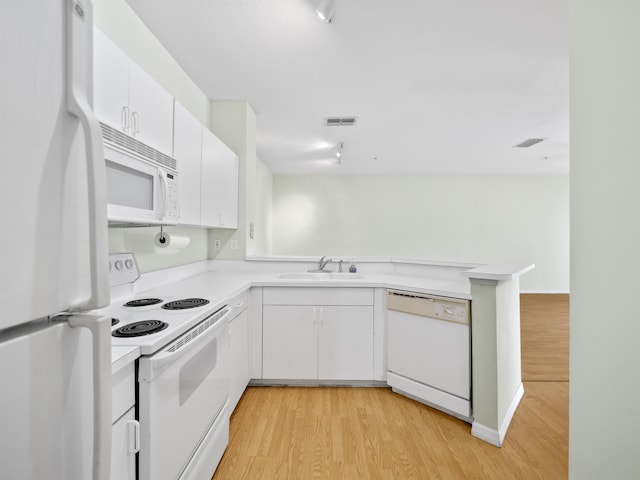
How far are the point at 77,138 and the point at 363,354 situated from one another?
225cm

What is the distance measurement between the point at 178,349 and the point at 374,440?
1.33 meters

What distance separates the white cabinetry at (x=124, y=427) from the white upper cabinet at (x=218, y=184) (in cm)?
135

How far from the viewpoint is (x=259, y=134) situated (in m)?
3.83

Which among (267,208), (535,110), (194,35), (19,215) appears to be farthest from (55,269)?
(267,208)

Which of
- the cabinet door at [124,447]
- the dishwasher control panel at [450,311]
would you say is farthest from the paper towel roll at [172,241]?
the dishwasher control panel at [450,311]

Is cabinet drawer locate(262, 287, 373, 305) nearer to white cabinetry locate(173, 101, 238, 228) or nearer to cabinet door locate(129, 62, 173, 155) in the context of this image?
white cabinetry locate(173, 101, 238, 228)

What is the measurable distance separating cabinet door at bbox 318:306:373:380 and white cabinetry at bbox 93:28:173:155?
1627 mm

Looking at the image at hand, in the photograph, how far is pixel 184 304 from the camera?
4.76 ft

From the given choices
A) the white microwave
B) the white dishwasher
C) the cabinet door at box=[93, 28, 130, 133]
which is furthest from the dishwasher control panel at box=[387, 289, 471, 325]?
the cabinet door at box=[93, 28, 130, 133]

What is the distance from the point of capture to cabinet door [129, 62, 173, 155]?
4.30ft

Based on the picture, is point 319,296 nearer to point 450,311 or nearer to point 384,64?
point 450,311

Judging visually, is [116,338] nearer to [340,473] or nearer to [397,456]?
[340,473]

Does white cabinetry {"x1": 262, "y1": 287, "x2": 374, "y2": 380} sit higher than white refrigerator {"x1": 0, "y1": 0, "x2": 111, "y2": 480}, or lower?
lower

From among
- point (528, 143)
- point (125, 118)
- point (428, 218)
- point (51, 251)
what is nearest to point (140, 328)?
point (51, 251)
